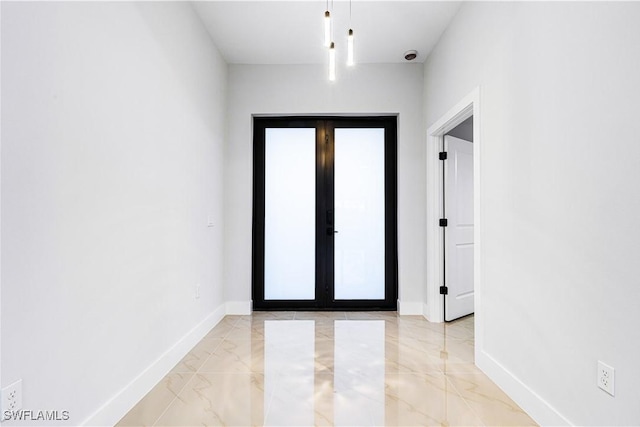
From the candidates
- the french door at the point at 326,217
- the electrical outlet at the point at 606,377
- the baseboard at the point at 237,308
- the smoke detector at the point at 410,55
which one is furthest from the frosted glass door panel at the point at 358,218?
the electrical outlet at the point at 606,377

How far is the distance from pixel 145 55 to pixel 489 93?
216 centimetres

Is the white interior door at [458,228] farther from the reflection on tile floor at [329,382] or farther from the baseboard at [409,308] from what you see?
the reflection on tile floor at [329,382]

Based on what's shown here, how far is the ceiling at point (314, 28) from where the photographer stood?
295 centimetres

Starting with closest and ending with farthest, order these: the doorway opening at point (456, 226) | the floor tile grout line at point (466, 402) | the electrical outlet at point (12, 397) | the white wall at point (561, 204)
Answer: the electrical outlet at point (12, 397) < the white wall at point (561, 204) < the floor tile grout line at point (466, 402) < the doorway opening at point (456, 226)

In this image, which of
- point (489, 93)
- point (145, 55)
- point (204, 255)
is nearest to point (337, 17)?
point (489, 93)

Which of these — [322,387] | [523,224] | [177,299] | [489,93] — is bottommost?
[322,387]

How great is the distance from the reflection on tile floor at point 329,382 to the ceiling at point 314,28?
2.73 m

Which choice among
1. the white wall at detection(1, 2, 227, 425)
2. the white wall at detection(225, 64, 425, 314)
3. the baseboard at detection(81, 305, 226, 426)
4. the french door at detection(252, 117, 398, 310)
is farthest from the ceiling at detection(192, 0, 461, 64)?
the baseboard at detection(81, 305, 226, 426)

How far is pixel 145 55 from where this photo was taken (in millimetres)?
2143

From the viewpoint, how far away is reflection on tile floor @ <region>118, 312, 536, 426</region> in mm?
1853

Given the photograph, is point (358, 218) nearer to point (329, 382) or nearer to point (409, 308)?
point (409, 308)

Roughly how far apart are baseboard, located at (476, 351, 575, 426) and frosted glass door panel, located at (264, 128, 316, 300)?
216 cm

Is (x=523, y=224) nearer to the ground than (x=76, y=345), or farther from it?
farther from it

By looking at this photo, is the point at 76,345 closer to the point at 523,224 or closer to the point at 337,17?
the point at 523,224
